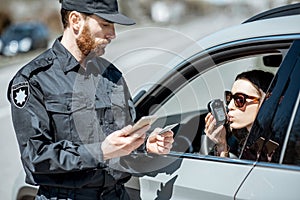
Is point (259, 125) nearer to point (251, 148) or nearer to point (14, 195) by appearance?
point (251, 148)

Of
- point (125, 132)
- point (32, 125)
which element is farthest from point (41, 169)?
point (125, 132)

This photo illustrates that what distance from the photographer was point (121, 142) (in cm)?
207

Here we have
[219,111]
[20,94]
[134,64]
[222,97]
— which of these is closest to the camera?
[20,94]

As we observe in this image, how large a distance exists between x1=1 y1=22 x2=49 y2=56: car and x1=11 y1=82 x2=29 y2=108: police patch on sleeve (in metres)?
23.1

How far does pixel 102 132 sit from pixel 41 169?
302 mm

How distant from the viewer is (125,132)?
2078 mm

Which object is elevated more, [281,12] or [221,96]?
[281,12]

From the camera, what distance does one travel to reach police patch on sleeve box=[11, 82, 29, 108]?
220 cm

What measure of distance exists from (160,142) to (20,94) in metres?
0.64

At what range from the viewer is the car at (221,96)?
2045 mm

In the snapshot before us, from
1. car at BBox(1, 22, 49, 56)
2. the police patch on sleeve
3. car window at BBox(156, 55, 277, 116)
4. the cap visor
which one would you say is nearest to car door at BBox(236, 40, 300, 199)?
car window at BBox(156, 55, 277, 116)

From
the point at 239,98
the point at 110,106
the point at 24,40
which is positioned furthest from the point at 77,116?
the point at 24,40

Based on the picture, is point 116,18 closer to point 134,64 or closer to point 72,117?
point 72,117

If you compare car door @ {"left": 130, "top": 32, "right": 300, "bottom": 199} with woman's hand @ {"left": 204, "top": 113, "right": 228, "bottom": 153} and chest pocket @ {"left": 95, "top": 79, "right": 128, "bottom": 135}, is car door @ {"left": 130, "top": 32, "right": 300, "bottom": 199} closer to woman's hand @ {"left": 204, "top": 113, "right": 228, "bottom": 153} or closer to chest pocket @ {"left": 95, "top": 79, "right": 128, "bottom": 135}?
woman's hand @ {"left": 204, "top": 113, "right": 228, "bottom": 153}
